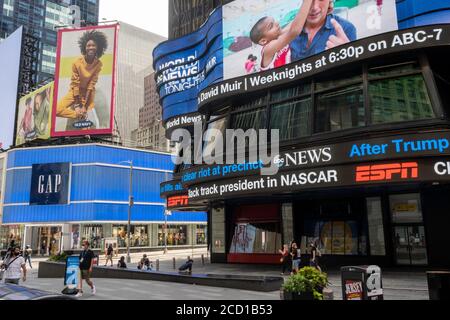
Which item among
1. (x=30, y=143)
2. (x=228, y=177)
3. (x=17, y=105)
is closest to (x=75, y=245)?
(x=30, y=143)

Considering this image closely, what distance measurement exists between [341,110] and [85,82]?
165ft

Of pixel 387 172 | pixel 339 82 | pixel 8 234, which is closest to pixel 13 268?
pixel 387 172

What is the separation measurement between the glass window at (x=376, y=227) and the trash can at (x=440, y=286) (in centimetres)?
1247

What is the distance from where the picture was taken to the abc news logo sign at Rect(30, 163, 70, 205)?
59.1m

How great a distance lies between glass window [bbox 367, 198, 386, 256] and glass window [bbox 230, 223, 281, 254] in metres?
6.28

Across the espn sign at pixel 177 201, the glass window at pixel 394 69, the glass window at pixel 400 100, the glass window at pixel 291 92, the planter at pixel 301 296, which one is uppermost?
the glass window at pixel 291 92

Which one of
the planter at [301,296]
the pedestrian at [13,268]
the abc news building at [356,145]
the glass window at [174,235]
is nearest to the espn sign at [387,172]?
the abc news building at [356,145]

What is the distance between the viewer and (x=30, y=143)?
68625 millimetres

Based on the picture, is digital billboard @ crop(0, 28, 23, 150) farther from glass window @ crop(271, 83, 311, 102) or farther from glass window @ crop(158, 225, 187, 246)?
glass window @ crop(271, 83, 311, 102)

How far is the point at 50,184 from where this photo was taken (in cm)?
5994

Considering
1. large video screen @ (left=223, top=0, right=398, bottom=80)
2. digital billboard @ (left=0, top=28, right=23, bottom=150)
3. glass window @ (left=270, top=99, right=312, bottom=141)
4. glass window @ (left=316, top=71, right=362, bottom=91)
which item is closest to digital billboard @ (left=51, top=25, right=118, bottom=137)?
digital billboard @ (left=0, top=28, right=23, bottom=150)

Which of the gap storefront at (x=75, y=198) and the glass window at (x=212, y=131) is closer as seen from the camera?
the glass window at (x=212, y=131)

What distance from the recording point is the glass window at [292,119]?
21656mm

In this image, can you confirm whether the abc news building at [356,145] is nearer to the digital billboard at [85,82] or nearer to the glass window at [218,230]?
the glass window at [218,230]
